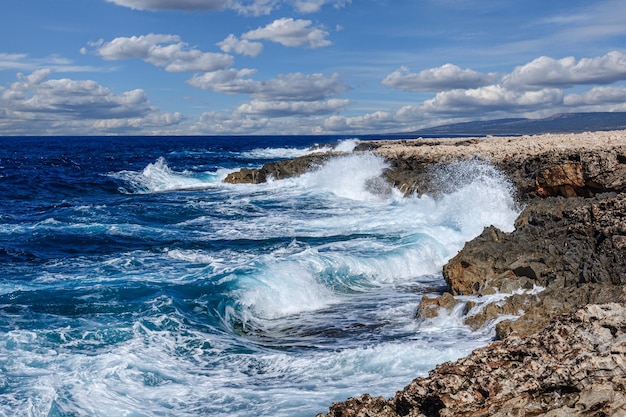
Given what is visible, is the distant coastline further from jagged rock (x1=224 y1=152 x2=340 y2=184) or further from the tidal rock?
jagged rock (x1=224 y1=152 x2=340 y2=184)

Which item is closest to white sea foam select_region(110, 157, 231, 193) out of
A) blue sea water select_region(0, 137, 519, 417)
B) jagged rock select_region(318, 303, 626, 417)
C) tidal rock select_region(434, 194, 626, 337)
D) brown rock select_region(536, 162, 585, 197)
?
blue sea water select_region(0, 137, 519, 417)

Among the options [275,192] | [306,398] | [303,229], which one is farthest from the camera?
[275,192]

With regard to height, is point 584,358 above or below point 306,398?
above

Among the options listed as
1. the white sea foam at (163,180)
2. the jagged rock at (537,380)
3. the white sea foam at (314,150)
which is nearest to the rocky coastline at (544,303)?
the jagged rock at (537,380)

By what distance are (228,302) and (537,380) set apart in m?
7.65

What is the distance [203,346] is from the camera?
8.68m

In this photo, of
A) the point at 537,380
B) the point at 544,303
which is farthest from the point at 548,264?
the point at 537,380

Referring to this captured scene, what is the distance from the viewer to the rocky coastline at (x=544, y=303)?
356 cm

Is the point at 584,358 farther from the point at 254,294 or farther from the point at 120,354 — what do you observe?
the point at 254,294

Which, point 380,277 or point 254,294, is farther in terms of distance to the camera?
point 380,277

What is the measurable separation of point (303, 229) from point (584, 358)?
14907 millimetres

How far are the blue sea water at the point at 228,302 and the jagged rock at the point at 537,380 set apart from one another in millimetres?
2515

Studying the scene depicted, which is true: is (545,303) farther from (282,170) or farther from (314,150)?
(314,150)

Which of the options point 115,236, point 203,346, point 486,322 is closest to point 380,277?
point 486,322
